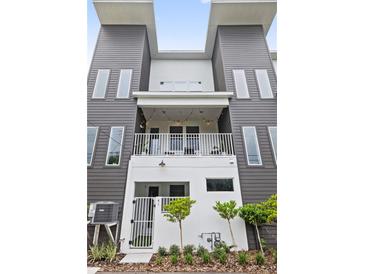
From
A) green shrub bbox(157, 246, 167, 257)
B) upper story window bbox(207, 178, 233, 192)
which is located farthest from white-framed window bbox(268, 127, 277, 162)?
green shrub bbox(157, 246, 167, 257)

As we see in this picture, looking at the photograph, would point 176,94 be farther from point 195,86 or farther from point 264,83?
point 264,83

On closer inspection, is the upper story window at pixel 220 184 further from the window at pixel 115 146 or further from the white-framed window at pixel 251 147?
the window at pixel 115 146

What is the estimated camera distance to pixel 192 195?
256 inches

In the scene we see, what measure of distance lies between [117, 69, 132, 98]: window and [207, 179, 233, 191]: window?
16.0 feet

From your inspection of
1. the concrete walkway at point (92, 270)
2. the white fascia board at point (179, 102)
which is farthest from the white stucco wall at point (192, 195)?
the white fascia board at point (179, 102)

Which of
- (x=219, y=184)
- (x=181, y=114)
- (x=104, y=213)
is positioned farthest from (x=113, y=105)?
(x=219, y=184)

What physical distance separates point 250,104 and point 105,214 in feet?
22.1

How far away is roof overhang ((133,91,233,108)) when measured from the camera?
8.00 metres

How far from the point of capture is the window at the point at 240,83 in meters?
8.34
